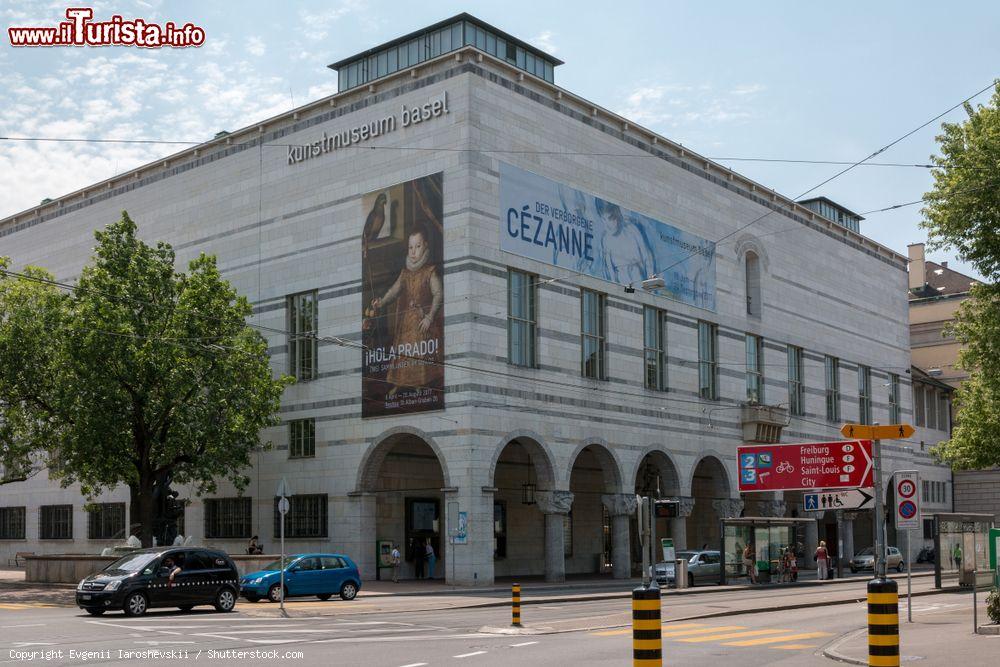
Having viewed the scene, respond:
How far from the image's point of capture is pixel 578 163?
146 ft

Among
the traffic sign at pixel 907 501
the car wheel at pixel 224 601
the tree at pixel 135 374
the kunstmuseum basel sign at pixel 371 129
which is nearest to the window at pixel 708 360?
the kunstmuseum basel sign at pixel 371 129

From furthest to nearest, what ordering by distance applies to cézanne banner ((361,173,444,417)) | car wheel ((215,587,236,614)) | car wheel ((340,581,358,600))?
cézanne banner ((361,173,444,417)) < car wheel ((340,581,358,600)) < car wheel ((215,587,236,614))

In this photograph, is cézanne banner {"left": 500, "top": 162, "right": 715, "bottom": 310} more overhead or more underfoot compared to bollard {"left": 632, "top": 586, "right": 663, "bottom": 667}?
more overhead

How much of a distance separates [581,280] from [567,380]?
155 inches

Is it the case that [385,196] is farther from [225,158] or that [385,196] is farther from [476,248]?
[225,158]

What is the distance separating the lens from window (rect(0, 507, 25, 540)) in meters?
57.2

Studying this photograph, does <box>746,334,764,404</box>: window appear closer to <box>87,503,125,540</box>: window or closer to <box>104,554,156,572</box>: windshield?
<box>87,503,125,540</box>: window

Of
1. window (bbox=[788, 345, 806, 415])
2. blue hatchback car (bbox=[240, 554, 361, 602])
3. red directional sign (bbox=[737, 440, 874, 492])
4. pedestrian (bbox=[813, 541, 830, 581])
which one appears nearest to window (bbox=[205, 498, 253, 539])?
blue hatchback car (bbox=[240, 554, 361, 602])

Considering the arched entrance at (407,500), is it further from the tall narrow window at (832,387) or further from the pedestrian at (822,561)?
the tall narrow window at (832,387)

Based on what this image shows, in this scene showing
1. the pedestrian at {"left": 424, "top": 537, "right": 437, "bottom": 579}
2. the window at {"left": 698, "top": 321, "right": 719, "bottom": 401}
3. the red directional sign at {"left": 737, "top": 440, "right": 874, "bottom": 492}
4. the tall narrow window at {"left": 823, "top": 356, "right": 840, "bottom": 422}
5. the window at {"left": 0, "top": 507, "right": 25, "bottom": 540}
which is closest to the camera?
the red directional sign at {"left": 737, "top": 440, "right": 874, "bottom": 492}

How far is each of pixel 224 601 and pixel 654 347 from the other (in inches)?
951

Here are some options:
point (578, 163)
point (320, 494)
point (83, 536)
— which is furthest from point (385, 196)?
point (83, 536)

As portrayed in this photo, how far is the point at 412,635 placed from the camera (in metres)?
22.0

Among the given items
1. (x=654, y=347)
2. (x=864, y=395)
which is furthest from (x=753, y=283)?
(x=864, y=395)
